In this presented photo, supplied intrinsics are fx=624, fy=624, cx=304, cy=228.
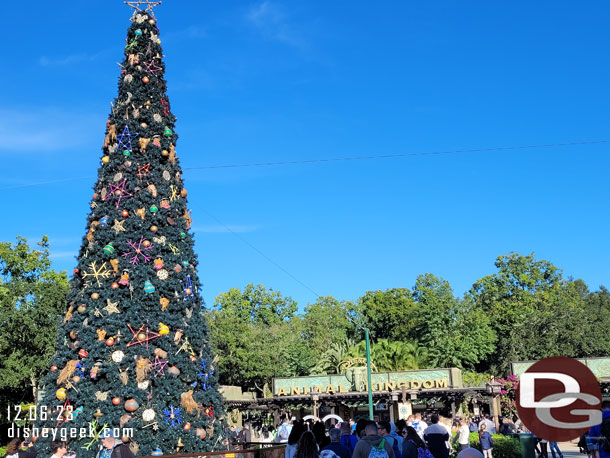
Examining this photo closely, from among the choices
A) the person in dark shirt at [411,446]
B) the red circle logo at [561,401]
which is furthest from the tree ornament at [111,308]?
the red circle logo at [561,401]

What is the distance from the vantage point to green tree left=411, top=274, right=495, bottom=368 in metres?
46.8

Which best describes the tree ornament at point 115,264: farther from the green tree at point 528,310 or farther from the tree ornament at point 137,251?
the green tree at point 528,310

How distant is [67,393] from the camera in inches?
455

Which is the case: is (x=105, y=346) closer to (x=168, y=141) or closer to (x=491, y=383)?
(x=168, y=141)

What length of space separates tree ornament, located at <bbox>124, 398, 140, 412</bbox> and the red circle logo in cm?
939

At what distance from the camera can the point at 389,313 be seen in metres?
58.8

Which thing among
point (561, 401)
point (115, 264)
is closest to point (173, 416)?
point (115, 264)

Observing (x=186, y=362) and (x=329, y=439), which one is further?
(x=186, y=362)

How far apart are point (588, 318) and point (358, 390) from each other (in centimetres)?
3877

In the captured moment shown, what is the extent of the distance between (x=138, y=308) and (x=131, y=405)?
72.4 inches

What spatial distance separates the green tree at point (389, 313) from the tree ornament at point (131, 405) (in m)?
47.7

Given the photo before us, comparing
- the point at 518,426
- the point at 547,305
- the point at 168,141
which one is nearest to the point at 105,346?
the point at 168,141

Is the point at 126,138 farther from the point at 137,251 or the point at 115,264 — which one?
the point at 115,264

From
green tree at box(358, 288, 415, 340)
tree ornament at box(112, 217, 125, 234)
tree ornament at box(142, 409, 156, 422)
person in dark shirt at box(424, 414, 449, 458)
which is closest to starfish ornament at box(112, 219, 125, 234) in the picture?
tree ornament at box(112, 217, 125, 234)
